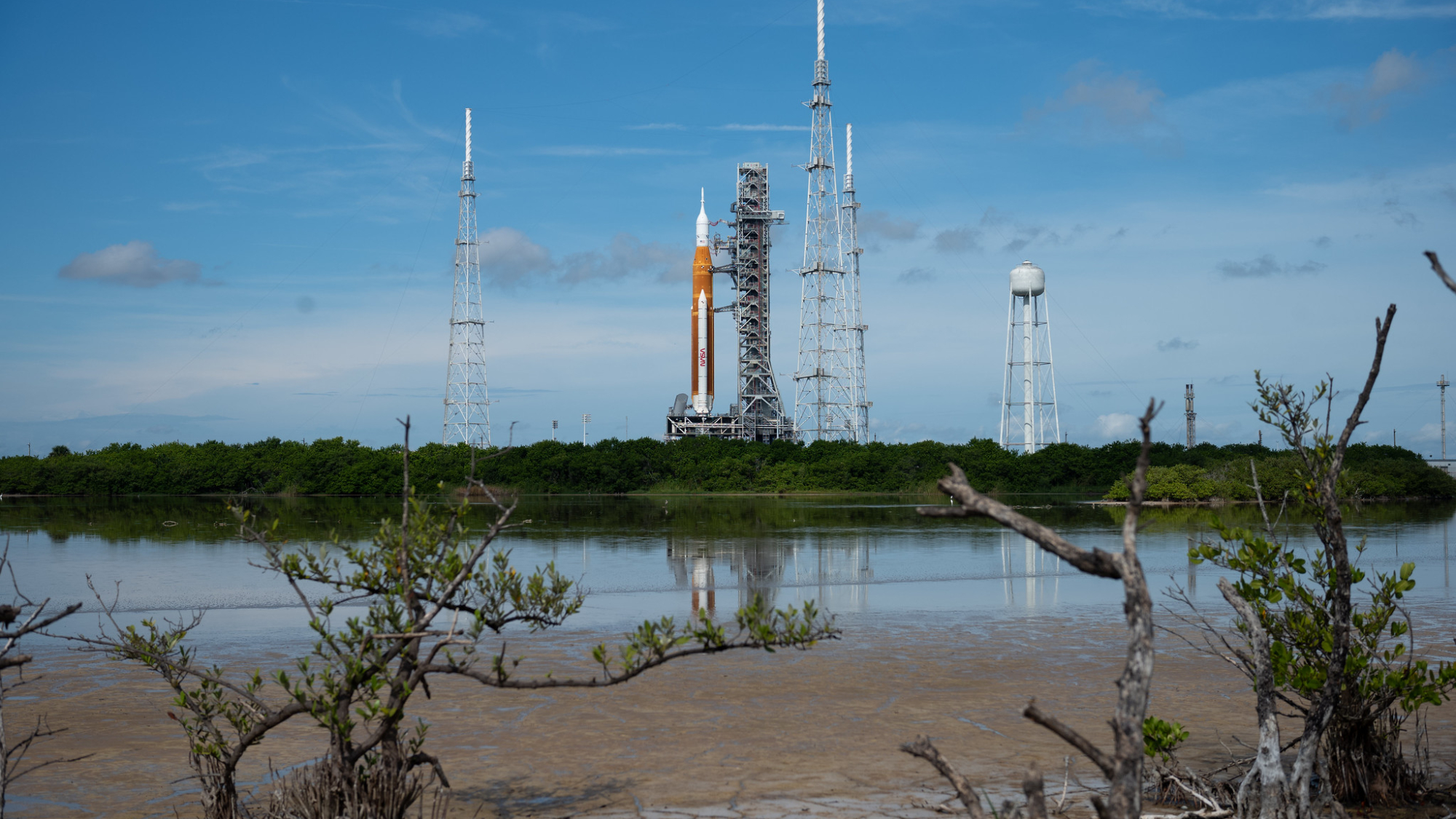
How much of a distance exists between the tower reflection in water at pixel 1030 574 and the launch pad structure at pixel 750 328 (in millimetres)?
46753

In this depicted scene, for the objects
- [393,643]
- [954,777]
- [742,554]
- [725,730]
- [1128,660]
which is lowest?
[725,730]

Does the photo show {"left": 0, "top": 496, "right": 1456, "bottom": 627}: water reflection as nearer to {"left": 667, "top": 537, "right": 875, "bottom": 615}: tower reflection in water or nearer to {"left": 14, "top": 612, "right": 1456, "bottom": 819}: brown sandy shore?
{"left": 667, "top": 537, "right": 875, "bottom": 615}: tower reflection in water

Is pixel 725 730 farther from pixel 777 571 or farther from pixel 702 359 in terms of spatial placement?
pixel 702 359

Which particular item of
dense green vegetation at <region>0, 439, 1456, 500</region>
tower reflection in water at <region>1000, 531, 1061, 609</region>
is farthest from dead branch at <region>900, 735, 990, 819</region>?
dense green vegetation at <region>0, 439, 1456, 500</region>

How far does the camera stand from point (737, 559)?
85.3 ft

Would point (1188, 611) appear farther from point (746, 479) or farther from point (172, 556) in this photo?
point (746, 479)

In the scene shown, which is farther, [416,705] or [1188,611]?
[1188,611]

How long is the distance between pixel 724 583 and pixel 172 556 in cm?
1373

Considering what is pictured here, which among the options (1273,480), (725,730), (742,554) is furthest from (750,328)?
(725,730)

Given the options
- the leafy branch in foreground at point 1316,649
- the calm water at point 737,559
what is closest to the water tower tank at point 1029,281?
the calm water at point 737,559

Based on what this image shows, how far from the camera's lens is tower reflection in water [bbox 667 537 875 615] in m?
19.2

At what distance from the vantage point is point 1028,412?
7069 cm

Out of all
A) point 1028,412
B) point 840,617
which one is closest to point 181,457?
point 1028,412

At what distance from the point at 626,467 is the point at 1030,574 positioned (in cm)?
5024
